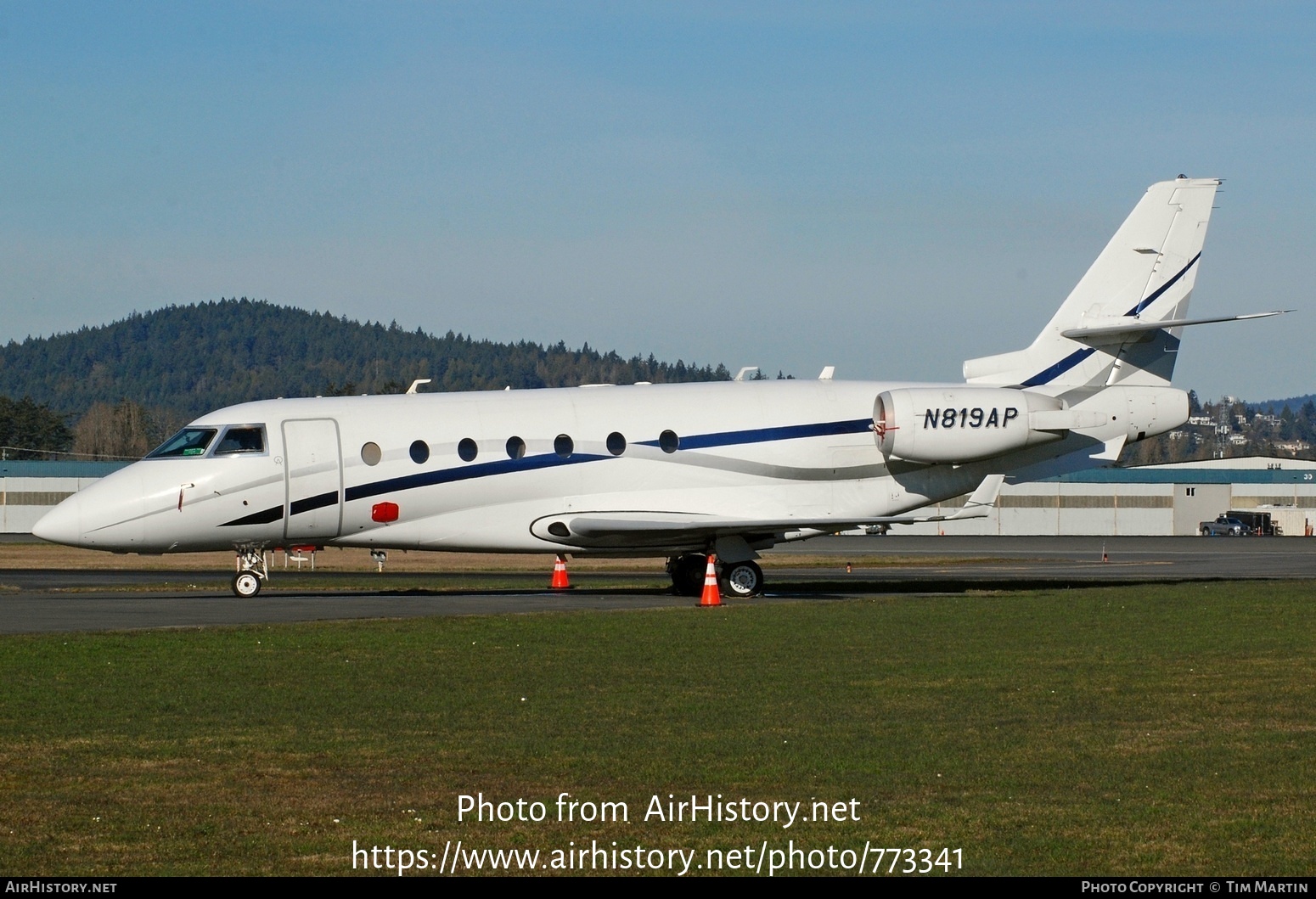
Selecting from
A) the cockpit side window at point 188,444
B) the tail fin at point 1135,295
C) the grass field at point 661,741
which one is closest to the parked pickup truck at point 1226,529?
the tail fin at point 1135,295

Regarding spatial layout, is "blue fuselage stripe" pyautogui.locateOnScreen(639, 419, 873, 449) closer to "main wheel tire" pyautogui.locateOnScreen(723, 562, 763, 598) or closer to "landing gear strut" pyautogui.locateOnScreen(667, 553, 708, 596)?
"main wheel tire" pyautogui.locateOnScreen(723, 562, 763, 598)

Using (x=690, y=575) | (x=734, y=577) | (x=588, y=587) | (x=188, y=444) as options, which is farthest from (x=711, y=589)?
(x=188, y=444)

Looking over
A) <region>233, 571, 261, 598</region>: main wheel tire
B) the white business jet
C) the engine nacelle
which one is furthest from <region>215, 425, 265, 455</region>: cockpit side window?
the engine nacelle

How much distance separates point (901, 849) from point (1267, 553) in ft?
171

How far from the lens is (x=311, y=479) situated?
2598 cm

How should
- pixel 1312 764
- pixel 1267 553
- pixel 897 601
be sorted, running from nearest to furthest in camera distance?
pixel 1312 764 < pixel 897 601 < pixel 1267 553

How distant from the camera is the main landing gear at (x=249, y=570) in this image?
26.6 metres

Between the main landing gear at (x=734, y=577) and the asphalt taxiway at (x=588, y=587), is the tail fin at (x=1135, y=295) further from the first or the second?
the main landing gear at (x=734, y=577)

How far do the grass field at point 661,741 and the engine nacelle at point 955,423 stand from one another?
8834 mm

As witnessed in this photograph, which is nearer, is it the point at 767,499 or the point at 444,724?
the point at 444,724

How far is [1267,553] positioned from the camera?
55.3 m

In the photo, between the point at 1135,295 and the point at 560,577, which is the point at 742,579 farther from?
the point at 1135,295
